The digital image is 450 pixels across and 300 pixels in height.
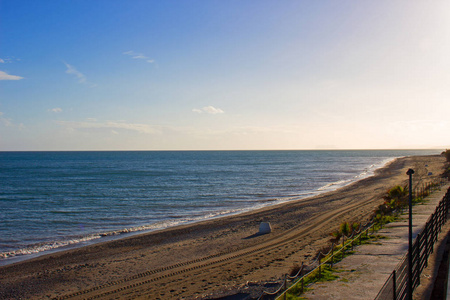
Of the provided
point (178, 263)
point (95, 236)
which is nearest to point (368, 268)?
point (178, 263)

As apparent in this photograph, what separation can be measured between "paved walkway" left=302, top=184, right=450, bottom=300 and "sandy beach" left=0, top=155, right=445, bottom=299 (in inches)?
119

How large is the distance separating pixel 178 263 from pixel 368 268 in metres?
9.10

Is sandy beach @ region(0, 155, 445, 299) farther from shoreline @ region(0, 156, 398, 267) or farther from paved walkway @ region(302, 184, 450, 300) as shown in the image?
paved walkway @ region(302, 184, 450, 300)

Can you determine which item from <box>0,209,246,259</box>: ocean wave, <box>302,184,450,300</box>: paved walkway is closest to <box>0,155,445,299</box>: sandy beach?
<box>0,209,246,259</box>: ocean wave

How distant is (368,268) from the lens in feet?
36.9

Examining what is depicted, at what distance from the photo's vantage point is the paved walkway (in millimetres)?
9320

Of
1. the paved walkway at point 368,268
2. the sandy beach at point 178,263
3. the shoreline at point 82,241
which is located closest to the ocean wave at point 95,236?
the shoreline at point 82,241

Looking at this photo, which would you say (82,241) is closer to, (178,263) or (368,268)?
(178,263)

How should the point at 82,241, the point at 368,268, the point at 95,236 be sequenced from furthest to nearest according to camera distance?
the point at 95,236 < the point at 82,241 < the point at 368,268

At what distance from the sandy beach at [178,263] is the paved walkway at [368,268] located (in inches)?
119

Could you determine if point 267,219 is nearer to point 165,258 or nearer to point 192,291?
Result: point 165,258

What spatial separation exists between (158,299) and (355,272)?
699 cm

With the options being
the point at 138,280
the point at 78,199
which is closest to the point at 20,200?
the point at 78,199

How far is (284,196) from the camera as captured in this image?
41625 mm
